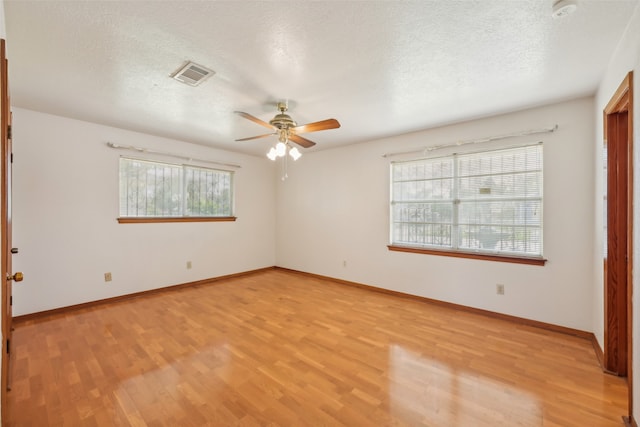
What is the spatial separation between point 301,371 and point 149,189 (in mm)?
3639

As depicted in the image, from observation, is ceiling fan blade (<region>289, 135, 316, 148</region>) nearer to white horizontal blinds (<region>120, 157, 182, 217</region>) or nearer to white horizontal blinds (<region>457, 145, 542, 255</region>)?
white horizontal blinds (<region>457, 145, 542, 255</region>)

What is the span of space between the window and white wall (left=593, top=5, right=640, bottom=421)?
200 inches

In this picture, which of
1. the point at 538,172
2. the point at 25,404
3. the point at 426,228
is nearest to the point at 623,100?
the point at 538,172

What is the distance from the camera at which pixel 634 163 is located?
160cm

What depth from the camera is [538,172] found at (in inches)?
121

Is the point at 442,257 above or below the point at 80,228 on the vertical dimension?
below

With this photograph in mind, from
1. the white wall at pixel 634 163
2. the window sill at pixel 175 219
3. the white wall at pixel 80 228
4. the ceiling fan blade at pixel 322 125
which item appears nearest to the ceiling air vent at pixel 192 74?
the ceiling fan blade at pixel 322 125

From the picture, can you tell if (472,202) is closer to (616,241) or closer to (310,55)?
(616,241)

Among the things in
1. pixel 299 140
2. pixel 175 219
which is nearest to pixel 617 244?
pixel 299 140

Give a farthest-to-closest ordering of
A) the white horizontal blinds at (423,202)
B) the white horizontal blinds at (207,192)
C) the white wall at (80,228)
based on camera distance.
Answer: the white horizontal blinds at (207,192), the white horizontal blinds at (423,202), the white wall at (80,228)

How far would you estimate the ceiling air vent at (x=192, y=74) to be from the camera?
2.17 m

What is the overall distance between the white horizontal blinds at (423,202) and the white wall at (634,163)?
1.41 m

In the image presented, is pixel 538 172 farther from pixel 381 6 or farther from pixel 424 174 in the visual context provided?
pixel 381 6

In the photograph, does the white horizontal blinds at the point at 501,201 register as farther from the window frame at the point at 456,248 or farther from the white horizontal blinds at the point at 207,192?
the white horizontal blinds at the point at 207,192
